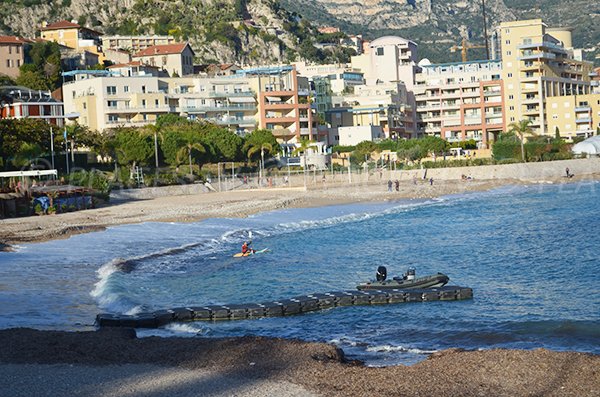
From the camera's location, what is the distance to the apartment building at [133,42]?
499 feet

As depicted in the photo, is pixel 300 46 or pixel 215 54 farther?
pixel 300 46

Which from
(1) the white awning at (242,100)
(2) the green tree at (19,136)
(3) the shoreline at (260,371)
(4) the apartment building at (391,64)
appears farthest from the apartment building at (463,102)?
(3) the shoreline at (260,371)

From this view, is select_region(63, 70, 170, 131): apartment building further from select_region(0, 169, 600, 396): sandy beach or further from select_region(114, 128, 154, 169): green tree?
select_region(0, 169, 600, 396): sandy beach

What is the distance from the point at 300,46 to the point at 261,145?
9004 cm

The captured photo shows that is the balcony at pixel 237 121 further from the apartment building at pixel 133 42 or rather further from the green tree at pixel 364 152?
the apartment building at pixel 133 42

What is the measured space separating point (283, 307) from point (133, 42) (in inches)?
5317

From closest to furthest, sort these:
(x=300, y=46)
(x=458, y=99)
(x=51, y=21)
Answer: (x=458, y=99)
(x=51, y=21)
(x=300, y=46)

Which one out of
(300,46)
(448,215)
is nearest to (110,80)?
(448,215)

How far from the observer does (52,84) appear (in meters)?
121

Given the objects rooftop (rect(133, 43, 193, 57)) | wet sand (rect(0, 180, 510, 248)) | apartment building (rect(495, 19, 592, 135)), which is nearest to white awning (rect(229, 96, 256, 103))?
rooftop (rect(133, 43, 193, 57))

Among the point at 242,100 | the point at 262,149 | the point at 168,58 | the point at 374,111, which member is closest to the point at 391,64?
the point at 374,111

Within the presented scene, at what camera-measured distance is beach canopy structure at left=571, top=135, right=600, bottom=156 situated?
99.1 metres

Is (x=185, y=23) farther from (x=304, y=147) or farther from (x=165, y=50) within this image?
(x=304, y=147)

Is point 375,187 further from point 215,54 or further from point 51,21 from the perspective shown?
point 51,21
